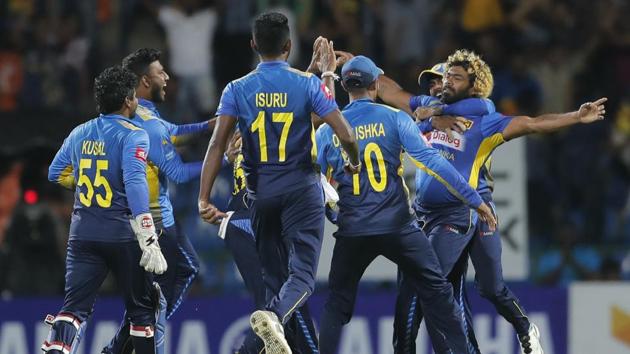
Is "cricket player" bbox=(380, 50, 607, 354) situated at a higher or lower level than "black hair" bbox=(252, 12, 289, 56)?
lower

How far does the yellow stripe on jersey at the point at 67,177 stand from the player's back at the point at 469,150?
2669 millimetres

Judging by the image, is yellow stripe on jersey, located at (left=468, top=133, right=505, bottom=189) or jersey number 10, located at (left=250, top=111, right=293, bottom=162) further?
yellow stripe on jersey, located at (left=468, top=133, right=505, bottom=189)

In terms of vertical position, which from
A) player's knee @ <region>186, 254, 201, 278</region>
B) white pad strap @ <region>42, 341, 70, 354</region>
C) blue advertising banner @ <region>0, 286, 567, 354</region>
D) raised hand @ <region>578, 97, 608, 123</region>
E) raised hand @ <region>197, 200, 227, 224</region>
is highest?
raised hand @ <region>578, 97, 608, 123</region>

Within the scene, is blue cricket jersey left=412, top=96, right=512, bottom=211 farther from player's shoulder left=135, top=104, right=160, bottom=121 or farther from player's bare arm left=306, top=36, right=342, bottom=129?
player's shoulder left=135, top=104, right=160, bottom=121

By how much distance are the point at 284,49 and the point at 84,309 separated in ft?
7.65

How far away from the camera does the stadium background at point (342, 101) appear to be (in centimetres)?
1428

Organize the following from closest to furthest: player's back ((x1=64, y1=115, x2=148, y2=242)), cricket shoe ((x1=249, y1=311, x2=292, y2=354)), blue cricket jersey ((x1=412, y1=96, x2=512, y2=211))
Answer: cricket shoe ((x1=249, y1=311, x2=292, y2=354)) → player's back ((x1=64, y1=115, x2=148, y2=242)) → blue cricket jersey ((x1=412, y1=96, x2=512, y2=211))

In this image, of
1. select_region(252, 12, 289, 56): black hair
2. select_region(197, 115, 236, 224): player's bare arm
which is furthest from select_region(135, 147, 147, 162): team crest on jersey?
select_region(252, 12, 289, 56): black hair

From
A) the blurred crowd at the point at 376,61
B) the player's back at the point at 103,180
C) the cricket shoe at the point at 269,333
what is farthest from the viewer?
the blurred crowd at the point at 376,61

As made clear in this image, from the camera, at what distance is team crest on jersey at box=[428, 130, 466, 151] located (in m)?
11.3

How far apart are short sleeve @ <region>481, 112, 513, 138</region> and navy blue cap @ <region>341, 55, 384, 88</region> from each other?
105 cm

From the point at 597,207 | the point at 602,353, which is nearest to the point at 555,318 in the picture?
the point at 602,353

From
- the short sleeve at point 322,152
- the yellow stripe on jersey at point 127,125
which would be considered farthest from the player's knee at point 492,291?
the yellow stripe on jersey at point 127,125

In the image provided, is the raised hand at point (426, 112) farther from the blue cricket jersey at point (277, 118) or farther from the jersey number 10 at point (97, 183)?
the jersey number 10 at point (97, 183)
